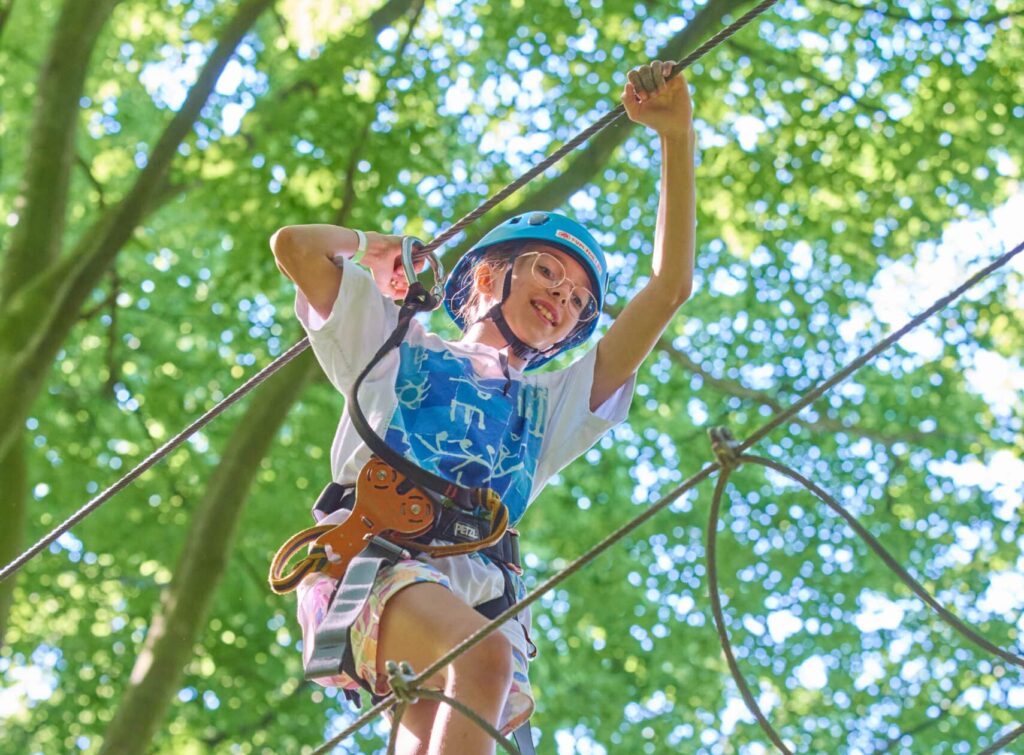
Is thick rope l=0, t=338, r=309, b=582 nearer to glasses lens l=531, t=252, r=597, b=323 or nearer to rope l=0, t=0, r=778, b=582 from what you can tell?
rope l=0, t=0, r=778, b=582

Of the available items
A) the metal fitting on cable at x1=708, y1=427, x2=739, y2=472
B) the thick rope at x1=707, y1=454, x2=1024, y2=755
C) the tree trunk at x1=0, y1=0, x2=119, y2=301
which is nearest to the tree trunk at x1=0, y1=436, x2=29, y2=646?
the tree trunk at x1=0, y1=0, x2=119, y2=301

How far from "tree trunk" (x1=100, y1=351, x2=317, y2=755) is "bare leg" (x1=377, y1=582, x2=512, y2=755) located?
3262 mm

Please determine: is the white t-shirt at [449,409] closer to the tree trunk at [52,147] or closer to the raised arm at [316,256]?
the raised arm at [316,256]

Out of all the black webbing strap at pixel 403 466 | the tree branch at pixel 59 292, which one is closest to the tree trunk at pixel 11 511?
the tree branch at pixel 59 292

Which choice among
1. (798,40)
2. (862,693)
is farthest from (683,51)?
(862,693)

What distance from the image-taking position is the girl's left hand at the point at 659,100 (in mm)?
2908

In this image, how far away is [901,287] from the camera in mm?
8594

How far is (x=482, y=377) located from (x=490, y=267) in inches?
16.9

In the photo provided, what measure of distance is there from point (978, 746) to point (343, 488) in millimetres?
5656

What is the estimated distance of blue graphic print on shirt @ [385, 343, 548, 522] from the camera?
8.92ft

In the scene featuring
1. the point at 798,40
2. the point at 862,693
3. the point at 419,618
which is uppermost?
the point at 798,40

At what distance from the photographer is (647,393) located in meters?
8.50

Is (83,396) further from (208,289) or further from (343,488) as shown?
(343,488)

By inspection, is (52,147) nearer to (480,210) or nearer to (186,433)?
(186,433)
